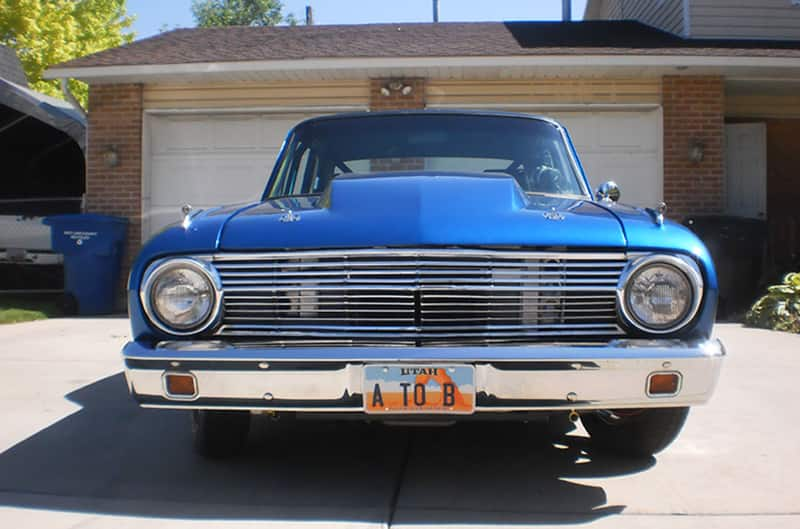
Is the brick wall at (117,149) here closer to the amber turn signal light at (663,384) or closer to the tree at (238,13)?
the amber turn signal light at (663,384)

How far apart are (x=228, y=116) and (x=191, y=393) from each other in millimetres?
7996

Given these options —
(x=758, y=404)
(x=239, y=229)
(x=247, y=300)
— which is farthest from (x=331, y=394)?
(x=758, y=404)

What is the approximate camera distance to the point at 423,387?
2.69m

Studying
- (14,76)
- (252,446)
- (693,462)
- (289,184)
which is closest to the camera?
(693,462)

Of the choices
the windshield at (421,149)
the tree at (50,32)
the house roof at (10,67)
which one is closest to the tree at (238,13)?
the tree at (50,32)

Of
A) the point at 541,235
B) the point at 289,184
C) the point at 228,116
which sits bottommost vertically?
the point at 541,235

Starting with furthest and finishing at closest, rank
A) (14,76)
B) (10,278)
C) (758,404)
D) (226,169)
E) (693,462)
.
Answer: (14,76) → (10,278) → (226,169) → (758,404) → (693,462)

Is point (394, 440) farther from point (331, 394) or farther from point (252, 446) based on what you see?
point (331, 394)

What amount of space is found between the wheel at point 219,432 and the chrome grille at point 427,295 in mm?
710

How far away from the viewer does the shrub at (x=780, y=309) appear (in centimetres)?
806

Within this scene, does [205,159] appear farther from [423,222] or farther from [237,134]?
[423,222]

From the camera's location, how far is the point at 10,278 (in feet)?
38.0

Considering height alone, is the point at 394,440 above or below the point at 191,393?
below

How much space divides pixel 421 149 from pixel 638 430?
1.78m
